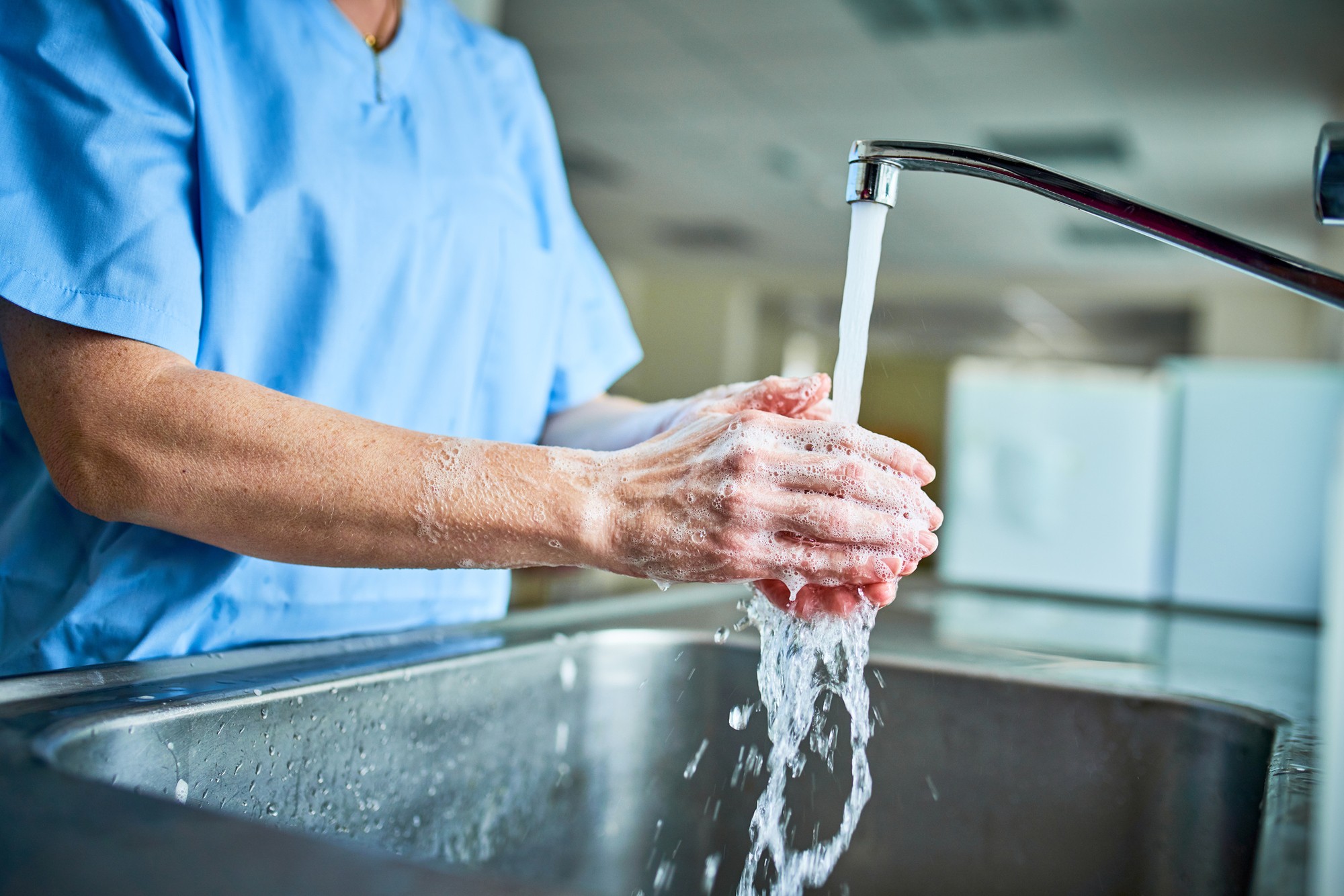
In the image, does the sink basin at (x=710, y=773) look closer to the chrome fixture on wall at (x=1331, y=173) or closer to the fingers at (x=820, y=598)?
the fingers at (x=820, y=598)

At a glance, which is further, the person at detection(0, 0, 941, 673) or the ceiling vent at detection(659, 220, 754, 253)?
the ceiling vent at detection(659, 220, 754, 253)

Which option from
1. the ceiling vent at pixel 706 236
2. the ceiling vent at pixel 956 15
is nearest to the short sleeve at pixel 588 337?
the ceiling vent at pixel 956 15

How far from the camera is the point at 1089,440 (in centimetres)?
172

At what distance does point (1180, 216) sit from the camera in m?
0.44

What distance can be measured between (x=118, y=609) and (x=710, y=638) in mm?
415

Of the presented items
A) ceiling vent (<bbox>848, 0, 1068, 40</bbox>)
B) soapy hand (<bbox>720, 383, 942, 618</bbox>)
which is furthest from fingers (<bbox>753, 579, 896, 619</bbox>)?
ceiling vent (<bbox>848, 0, 1068, 40</bbox>)

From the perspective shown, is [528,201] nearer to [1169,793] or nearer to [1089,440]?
[1169,793]

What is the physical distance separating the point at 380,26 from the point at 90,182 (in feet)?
0.93

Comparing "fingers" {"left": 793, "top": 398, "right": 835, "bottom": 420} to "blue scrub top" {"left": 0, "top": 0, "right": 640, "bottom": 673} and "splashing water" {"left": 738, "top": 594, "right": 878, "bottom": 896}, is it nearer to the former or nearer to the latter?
"splashing water" {"left": 738, "top": 594, "right": 878, "bottom": 896}

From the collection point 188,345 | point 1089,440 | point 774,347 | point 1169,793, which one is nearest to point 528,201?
point 188,345

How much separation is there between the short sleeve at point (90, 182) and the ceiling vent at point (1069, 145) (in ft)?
12.4

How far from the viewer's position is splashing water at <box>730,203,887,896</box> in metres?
0.50

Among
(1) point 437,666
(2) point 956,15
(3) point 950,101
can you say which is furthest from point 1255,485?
(3) point 950,101

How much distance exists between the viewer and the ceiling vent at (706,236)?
605cm
